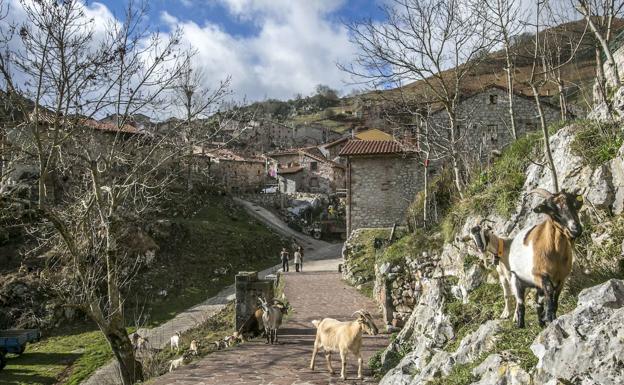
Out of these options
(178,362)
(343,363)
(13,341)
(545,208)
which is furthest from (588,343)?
(13,341)

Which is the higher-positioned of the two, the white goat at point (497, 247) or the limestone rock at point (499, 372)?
the white goat at point (497, 247)

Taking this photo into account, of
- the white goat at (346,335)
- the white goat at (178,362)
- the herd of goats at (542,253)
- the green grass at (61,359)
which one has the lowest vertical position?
the green grass at (61,359)

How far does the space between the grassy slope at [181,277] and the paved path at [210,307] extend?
59 centimetres

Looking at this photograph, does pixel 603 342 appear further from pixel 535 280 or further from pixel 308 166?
pixel 308 166

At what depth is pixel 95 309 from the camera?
340 inches

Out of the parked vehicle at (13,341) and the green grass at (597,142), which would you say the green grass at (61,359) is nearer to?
the parked vehicle at (13,341)

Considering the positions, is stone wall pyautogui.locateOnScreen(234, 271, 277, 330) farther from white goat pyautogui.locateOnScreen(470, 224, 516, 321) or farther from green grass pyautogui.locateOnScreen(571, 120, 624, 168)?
green grass pyautogui.locateOnScreen(571, 120, 624, 168)

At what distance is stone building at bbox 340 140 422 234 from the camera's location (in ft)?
75.3

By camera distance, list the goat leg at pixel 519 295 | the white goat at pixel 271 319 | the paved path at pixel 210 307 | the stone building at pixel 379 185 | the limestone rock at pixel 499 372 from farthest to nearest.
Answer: the stone building at pixel 379 185 < the paved path at pixel 210 307 < the white goat at pixel 271 319 < the goat leg at pixel 519 295 < the limestone rock at pixel 499 372

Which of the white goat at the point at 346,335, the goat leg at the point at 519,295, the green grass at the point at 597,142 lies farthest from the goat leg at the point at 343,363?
the green grass at the point at 597,142

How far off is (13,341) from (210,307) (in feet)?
23.2

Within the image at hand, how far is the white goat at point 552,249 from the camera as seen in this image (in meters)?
4.24

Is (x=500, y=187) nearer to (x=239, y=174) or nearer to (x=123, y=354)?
(x=123, y=354)

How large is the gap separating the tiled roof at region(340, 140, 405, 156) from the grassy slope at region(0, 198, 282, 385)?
9.02 m
